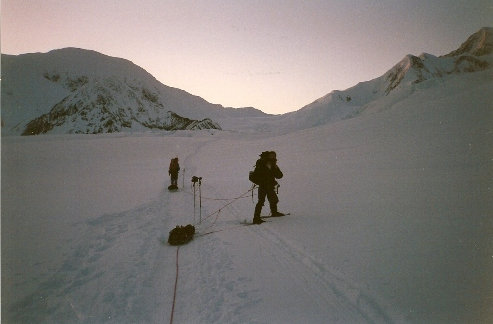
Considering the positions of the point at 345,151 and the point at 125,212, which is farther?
the point at 345,151

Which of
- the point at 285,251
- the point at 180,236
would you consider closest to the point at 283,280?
the point at 285,251

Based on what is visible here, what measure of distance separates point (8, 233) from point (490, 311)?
10.5 meters

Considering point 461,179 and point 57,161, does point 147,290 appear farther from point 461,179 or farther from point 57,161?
point 57,161

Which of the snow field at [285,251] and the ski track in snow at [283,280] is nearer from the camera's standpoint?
the ski track in snow at [283,280]

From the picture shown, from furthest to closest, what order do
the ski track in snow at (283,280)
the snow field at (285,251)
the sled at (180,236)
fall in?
the sled at (180,236)
the snow field at (285,251)
the ski track in snow at (283,280)

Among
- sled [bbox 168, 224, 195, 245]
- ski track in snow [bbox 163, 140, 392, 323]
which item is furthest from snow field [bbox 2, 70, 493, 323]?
sled [bbox 168, 224, 195, 245]

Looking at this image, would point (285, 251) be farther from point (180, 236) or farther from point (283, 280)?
point (180, 236)

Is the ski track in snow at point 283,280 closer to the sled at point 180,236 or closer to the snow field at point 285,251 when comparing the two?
the snow field at point 285,251

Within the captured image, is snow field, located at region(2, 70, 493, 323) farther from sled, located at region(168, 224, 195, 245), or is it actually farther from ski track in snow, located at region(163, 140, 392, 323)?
sled, located at region(168, 224, 195, 245)

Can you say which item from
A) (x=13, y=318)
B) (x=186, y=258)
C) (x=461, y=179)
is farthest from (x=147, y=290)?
(x=461, y=179)

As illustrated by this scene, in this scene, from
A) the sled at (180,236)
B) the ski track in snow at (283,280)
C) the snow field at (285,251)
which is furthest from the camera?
the sled at (180,236)

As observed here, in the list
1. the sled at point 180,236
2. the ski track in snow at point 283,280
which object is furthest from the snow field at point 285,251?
the sled at point 180,236

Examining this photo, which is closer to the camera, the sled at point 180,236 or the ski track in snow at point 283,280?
the ski track in snow at point 283,280

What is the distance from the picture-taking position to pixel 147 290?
5.23 metres
